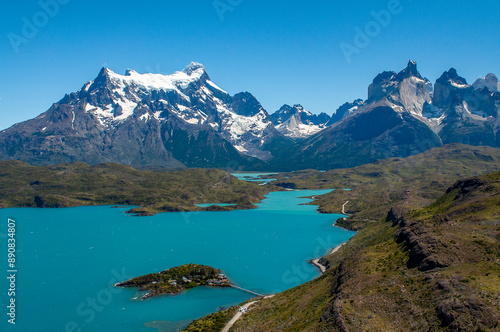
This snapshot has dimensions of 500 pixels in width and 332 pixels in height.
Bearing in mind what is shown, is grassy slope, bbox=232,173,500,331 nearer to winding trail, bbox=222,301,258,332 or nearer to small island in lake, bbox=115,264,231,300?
winding trail, bbox=222,301,258,332

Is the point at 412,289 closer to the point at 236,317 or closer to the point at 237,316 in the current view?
the point at 236,317

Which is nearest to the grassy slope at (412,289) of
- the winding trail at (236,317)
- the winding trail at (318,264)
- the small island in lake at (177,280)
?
the winding trail at (236,317)

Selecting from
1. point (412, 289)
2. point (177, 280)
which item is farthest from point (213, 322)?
point (412, 289)

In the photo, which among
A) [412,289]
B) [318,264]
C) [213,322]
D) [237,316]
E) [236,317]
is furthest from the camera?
[318,264]

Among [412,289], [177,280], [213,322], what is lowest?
[177,280]

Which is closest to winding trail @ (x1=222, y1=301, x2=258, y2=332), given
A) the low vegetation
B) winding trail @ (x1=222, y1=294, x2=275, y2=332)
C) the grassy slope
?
winding trail @ (x1=222, y1=294, x2=275, y2=332)

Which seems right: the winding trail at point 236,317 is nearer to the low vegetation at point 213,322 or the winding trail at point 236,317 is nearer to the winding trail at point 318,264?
the low vegetation at point 213,322

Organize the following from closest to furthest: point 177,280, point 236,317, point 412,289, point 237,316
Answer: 1. point 412,289
2. point 236,317
3. point 237,316
4. point 177,280

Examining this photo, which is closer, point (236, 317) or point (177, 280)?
point (236, 317)
